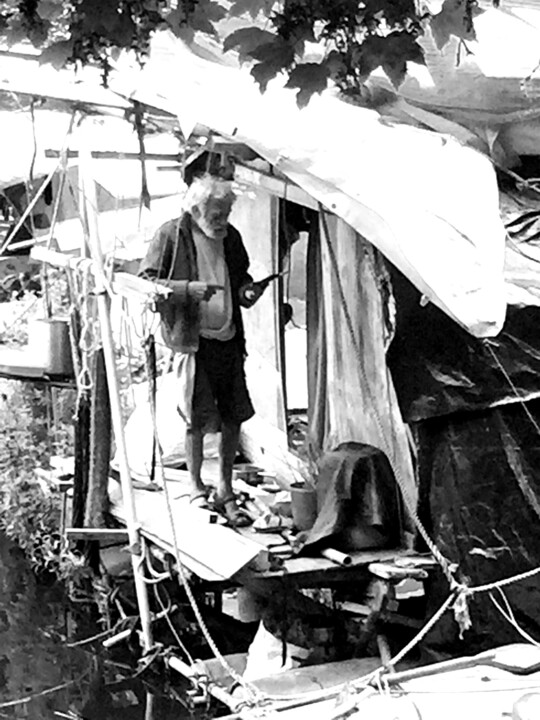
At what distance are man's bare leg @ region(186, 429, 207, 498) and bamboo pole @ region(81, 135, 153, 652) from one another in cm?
42

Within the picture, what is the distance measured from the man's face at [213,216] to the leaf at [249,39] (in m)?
A: 4.48

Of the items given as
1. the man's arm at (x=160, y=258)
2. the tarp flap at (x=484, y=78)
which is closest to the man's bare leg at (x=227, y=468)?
the man's arm at (x=160, y=258)

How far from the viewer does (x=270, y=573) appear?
6.47 meters

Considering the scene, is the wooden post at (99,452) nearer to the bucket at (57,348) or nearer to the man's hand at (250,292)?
the bucket at (57,348)

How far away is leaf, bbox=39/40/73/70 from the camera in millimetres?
2801

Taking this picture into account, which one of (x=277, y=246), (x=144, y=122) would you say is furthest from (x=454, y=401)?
(x=277, y=246)

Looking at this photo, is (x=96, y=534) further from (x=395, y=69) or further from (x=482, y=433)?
(x=395, y=69)

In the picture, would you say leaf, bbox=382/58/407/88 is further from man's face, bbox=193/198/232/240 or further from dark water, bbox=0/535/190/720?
dark water, bbox=0/535/190/720

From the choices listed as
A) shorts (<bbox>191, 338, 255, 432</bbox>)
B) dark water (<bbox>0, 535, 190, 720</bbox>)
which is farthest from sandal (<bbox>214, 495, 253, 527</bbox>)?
dark water (<bbox>0, 535, 190, 720</bbox>)

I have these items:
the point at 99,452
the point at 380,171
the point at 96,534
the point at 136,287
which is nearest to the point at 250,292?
the point at 136,287

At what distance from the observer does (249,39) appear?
2750 millimetres

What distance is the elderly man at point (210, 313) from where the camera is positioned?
→ 7230mm

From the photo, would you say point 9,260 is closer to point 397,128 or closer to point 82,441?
point 82,441

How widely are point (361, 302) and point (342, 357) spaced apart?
0.49 m
